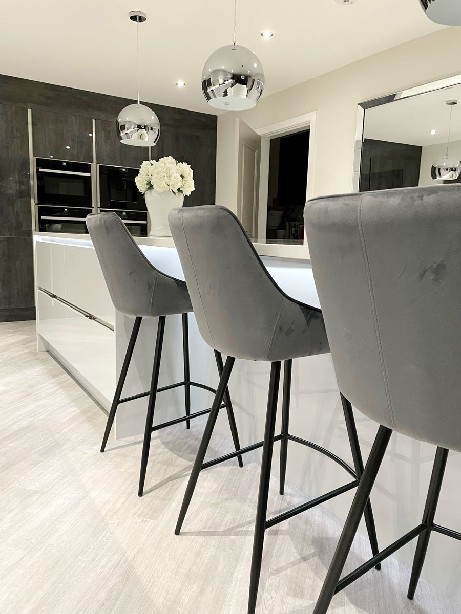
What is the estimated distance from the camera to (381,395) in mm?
740

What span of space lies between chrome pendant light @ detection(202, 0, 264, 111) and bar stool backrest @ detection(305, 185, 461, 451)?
187cm

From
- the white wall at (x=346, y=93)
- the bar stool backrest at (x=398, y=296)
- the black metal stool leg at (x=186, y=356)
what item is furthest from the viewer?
the white wall at (x=346, y=93)

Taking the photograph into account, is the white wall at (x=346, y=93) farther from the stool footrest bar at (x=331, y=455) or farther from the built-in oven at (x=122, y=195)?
the stool footrest bar at (x=331, y=455)

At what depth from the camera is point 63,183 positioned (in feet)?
16.9

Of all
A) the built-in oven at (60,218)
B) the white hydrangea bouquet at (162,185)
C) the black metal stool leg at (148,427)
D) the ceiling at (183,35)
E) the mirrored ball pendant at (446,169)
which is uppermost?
the ceiling at (183,35)

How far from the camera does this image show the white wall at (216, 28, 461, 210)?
3646mm

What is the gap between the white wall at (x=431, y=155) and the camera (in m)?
3.87

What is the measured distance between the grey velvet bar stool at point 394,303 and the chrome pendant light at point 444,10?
1184mm

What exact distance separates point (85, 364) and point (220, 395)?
147 cm

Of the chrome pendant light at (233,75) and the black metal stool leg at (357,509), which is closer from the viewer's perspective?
the black metal stool leg at (357,509)

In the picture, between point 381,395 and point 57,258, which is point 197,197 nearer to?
point 57,258

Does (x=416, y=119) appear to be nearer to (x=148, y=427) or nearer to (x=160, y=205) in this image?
(x=160, y=205)

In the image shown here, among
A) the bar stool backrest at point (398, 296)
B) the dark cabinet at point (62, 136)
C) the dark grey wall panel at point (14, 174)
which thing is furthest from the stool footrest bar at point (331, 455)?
the dark cabinet at point (62, 136)

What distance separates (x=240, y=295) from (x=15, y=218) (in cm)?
459
